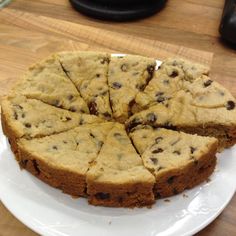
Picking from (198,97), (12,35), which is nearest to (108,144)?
(198,97)

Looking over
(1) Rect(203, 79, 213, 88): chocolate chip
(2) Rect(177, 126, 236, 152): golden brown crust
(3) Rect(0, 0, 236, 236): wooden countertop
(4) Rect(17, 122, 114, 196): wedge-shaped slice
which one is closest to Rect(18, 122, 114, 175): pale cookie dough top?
(4) Rect(17, 122, 114, 196): wedge-shaped slice

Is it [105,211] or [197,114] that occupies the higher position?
[197,114]

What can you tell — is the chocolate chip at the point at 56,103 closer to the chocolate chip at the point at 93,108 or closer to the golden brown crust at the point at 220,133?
the chocolate chip at the point at 93,108

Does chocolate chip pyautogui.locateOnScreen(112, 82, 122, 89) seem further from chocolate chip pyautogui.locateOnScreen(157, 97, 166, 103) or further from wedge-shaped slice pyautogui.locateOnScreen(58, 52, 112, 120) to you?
chocolate chip pyautogui.locateOnScreen(157, 97, 166, 103)

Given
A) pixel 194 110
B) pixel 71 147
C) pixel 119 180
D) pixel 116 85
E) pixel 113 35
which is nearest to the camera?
pixel 119 180

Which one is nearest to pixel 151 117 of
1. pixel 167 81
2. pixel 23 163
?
pixel 167 81

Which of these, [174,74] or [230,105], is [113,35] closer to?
[174,74]
